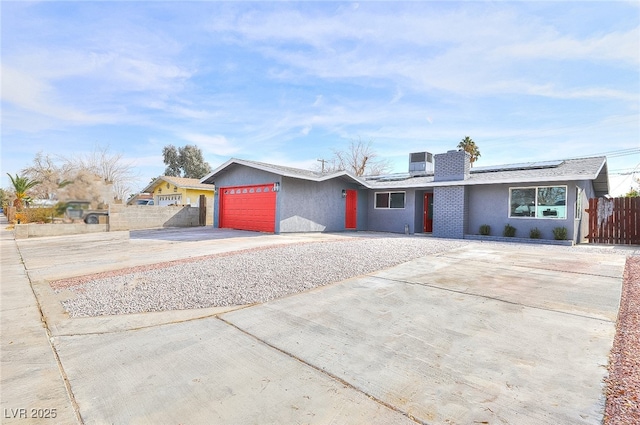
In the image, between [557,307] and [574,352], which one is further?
[557,307]

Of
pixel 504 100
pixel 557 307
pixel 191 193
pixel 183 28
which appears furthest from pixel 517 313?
pixel 191 193

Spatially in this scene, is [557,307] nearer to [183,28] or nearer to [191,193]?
[183,28]

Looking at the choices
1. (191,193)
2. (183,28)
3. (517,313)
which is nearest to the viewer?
(517,313)

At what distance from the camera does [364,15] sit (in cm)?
899

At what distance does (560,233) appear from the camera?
449 inches

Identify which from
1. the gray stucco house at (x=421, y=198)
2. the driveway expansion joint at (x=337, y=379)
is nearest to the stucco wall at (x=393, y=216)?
the gray stucco house at (x=421, y=198)

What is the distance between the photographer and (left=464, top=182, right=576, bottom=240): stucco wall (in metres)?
11.5

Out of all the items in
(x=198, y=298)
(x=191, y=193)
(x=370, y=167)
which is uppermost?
(x=370, y=167)

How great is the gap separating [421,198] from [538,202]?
16.5ft

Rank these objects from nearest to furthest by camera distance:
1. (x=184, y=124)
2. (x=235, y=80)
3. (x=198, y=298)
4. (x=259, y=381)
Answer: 1. (x=259, y=381)
2. (x=198, y=298)
3. (x=235, y=80)
4. (x=184, y=124)

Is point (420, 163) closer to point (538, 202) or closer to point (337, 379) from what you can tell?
point (538, 202)

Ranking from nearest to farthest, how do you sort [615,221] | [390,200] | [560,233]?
[560,233] → [615,221] → [390,200]

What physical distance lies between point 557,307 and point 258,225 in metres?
12.3

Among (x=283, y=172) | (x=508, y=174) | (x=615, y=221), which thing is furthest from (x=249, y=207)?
(x=615, y=221)
